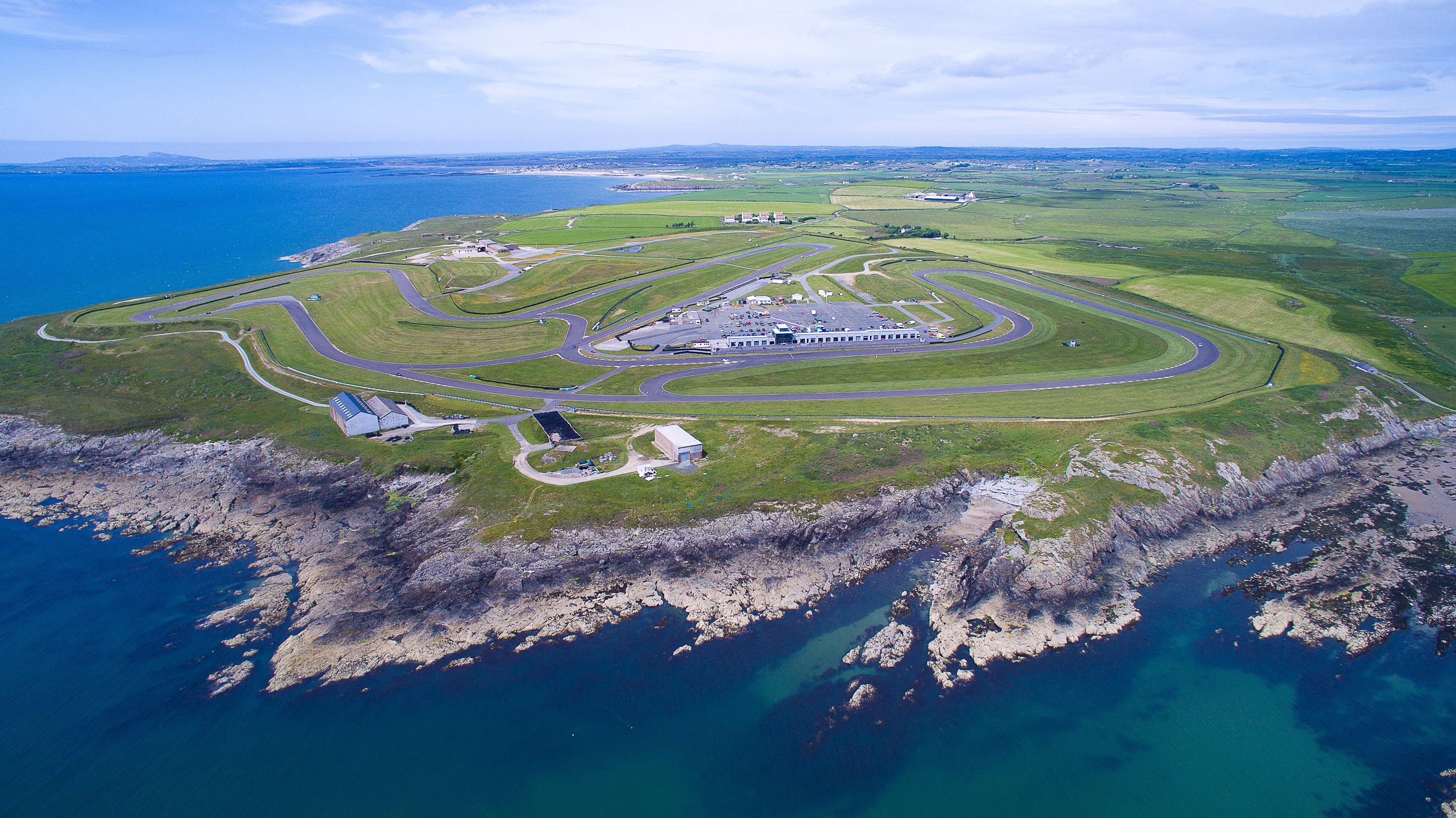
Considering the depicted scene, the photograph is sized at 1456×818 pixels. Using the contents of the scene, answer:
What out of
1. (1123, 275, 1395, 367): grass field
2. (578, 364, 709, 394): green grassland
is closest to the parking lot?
(578, 364, 709, 394): green grassland

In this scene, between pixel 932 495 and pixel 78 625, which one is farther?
pixel 932 495

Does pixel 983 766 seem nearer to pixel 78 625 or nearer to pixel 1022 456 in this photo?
pixel 1022 456

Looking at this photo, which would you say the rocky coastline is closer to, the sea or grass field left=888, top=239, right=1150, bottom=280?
the sea

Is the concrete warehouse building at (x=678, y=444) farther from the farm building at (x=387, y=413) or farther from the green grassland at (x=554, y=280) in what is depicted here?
the green grassland at (x=554, y=280)

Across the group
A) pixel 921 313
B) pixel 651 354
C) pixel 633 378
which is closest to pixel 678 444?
pixel 633 378

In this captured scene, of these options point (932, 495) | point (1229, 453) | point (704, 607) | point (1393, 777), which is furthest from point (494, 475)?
point (1229, 453)

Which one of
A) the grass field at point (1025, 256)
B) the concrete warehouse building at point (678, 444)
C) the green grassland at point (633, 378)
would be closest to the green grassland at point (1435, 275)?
the grass field at point (1025, 256)

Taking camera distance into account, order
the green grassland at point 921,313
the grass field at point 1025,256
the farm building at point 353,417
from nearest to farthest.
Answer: the farm building at point 353,417, the green grassland at point 921,313, the grass field at point 1025,256
